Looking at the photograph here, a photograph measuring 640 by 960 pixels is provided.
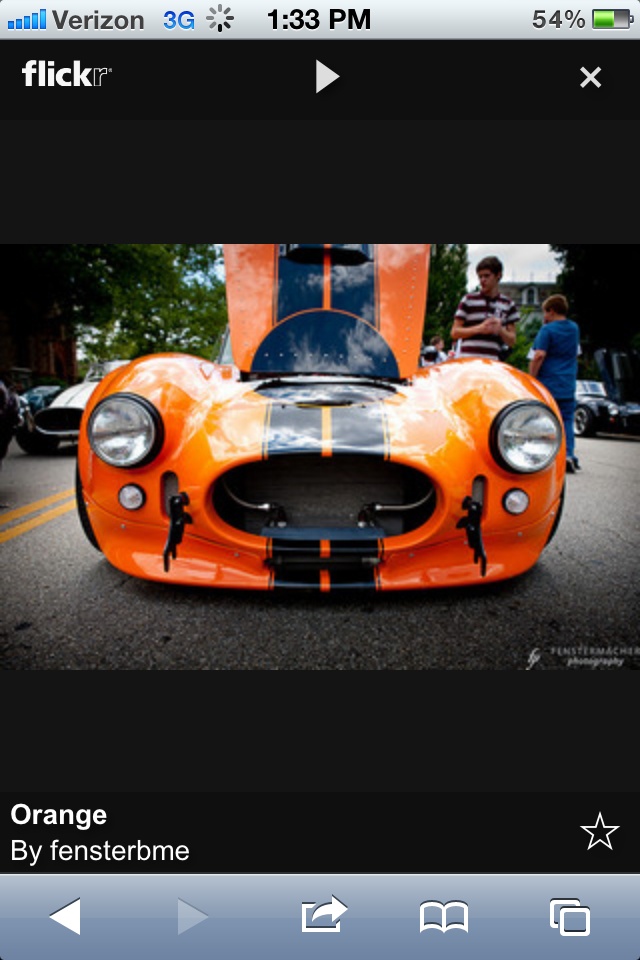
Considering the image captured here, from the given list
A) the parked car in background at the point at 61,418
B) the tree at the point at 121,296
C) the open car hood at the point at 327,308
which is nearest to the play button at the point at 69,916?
the open car hood at the point at 327,308

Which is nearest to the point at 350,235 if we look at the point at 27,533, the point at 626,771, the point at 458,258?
the point at 626,771

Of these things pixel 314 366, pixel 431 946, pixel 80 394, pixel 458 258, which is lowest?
pixel 431 946

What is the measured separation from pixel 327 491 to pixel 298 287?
1.24m

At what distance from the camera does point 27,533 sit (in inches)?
91.5

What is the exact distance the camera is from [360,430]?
150 cm

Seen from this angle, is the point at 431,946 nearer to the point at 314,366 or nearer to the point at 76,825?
the point at 76,825

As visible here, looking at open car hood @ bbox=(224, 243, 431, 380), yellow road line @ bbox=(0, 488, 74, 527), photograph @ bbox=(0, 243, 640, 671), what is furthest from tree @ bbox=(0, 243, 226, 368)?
photograph @ bbox=(0, 243, 640, 671)

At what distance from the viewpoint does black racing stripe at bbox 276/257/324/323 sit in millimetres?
2369

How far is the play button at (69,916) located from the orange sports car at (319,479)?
0.83 meters

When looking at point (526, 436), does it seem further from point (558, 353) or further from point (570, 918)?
point (558, 353)

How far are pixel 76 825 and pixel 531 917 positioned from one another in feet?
2.09

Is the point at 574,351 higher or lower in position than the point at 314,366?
higher

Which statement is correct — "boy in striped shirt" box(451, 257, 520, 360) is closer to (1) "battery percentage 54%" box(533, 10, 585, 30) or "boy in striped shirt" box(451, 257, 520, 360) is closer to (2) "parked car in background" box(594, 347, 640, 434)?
(1) "battery percentage 54%" box(533, 10, 585, 30)

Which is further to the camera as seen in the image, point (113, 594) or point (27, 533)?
point (27, 533)
